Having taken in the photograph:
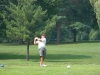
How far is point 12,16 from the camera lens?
32500 mm

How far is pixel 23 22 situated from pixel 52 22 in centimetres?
266

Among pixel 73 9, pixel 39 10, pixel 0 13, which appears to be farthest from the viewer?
pixel 73 9

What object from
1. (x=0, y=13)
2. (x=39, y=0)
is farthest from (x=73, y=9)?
(x=0, y=13)

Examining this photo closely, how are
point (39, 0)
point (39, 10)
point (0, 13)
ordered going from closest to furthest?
point (39, 10) < point (0, 13) < point (39, 0)

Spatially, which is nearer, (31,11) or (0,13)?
(31,11)

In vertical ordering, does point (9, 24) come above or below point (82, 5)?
below

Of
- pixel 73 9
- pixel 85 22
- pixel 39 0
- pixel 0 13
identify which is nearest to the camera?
pixel 0 13

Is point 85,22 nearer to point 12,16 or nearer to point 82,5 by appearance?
point 82,5

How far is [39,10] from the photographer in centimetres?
3145

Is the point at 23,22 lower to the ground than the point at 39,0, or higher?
lower

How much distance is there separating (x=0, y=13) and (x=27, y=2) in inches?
159

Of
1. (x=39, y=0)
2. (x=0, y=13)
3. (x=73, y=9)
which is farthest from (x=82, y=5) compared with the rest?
(x=0, y=13)

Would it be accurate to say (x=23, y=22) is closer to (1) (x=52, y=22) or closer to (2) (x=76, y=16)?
(1) (x=52, y=22)

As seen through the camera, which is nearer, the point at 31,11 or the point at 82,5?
the point at 31,11
